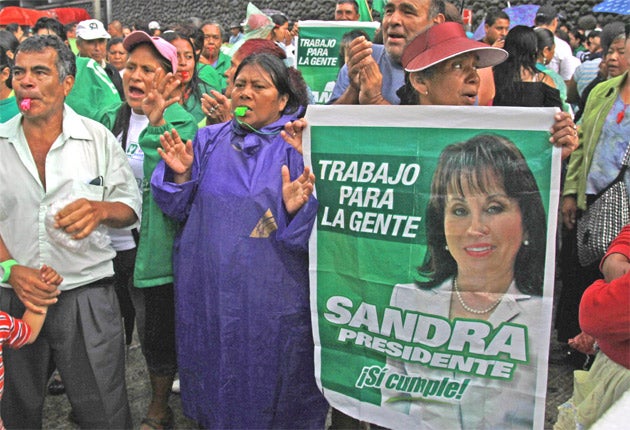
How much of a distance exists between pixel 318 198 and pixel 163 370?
53.9 inches

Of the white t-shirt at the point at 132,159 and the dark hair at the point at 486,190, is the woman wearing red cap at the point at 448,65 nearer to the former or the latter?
the dark hair at the point at 486,190

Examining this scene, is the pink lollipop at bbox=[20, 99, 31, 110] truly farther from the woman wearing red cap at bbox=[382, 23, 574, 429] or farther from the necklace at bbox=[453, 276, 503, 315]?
the necklace at bbox=[453, 276, 503, 315]

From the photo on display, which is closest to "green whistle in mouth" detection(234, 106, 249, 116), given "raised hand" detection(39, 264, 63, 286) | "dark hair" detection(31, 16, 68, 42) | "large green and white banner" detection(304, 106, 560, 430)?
"large green and white banner" detection(304, 106, 560, 430)

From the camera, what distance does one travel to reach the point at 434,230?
2.52 metres

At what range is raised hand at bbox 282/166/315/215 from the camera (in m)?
2.62

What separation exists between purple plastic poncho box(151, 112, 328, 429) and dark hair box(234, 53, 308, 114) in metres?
0.14

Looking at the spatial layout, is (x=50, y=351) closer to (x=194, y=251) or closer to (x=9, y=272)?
(x=9, y=272)

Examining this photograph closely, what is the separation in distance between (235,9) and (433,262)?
69.0 feet

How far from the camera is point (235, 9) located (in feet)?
72.9

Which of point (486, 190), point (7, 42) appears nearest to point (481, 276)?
point (486, 190)

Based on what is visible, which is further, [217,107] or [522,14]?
[522,14]

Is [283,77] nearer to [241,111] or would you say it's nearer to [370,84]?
[241,111]

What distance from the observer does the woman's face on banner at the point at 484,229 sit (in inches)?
94.9

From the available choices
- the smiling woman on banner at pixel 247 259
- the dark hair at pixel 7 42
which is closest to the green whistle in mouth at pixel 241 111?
the smiling woman on banner at pixel 247 259
